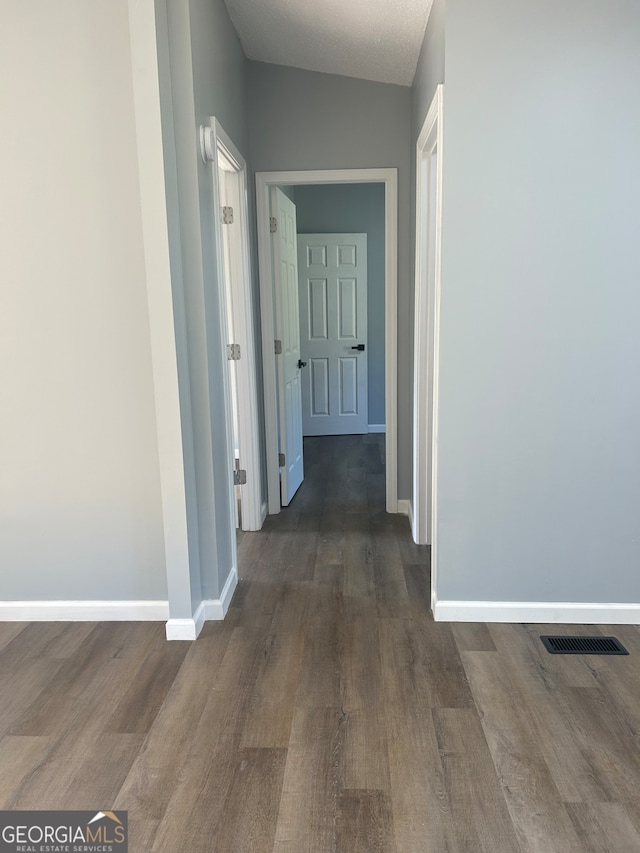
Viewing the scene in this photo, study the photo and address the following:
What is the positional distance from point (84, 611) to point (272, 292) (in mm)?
2169

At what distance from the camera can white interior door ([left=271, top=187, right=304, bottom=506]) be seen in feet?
13.4

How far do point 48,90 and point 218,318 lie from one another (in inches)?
42.1

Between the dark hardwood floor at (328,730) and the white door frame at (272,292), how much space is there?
120cm

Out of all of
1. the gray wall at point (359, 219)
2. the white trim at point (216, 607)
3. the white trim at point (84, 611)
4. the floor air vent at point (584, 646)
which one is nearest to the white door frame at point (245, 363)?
the white trim at point (216, 607)

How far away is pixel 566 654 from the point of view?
2.50 meters

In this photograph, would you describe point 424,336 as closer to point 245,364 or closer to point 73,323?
point 245,364

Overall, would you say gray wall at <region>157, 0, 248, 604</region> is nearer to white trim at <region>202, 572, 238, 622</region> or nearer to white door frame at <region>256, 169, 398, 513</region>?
white trim at <region>202, 572, 238, 622</region>

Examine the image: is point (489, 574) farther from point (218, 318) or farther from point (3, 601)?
point (3, 601)

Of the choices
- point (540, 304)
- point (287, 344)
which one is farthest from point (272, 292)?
point (540, 304)

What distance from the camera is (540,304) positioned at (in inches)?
99.9

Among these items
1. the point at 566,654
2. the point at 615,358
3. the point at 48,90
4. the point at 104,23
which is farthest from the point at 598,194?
the point at 48,90

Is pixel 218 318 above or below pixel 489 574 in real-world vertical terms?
above

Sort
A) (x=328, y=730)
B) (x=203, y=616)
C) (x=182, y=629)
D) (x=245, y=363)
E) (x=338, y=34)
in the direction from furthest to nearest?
1. (x=245, y=363)
2. (x=338, y=34)
3. (x=203, y=616)
4. (x=182, y=629)
5. (x=328, y=730)

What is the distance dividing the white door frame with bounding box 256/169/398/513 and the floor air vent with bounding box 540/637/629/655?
5.67 feet
